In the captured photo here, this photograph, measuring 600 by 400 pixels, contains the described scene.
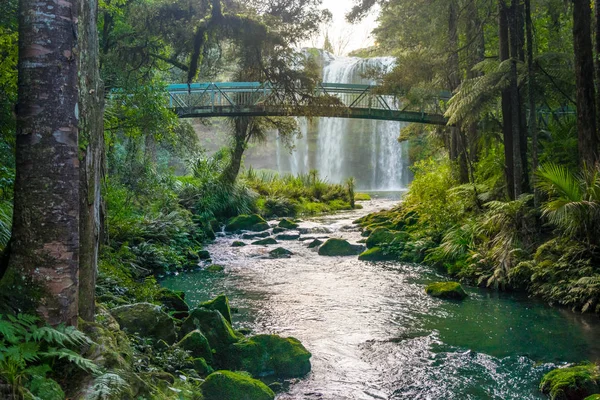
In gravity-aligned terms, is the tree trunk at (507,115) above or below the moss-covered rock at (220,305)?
above

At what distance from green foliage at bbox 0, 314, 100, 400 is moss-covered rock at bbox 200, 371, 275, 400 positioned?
1.75m

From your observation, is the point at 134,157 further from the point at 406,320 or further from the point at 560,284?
the point at 560,284

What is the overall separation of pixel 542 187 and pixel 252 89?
13.1 m

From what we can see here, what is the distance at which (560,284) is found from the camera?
372 inches

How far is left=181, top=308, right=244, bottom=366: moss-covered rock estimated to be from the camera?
6430 mm

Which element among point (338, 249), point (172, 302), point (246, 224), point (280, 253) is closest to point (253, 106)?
point (246, 224)

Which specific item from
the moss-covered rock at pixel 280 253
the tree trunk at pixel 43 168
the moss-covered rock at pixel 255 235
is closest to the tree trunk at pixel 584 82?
the moss-covered rock at pixel 280 253

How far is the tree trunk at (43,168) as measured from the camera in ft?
12.2

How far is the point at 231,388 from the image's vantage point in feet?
17.1

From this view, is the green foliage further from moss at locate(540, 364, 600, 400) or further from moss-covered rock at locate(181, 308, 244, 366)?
moss at locate(540, 364, 600, 400)

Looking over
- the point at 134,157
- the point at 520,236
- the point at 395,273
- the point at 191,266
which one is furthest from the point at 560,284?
the point at 134,157

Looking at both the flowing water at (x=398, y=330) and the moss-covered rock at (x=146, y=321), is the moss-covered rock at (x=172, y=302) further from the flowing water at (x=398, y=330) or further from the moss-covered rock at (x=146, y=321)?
the moss-covered rock at (x=146, y=321)

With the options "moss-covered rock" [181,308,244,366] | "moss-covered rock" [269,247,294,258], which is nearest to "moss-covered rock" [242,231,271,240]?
"moss-covered rock" [269,247,294,258]

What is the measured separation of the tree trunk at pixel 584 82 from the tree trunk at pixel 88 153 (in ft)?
28.2
